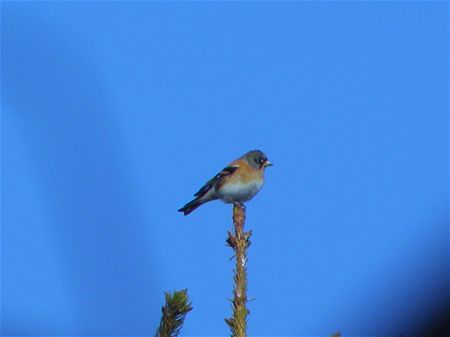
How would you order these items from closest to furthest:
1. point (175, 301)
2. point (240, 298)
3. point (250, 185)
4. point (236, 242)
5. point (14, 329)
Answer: point (14, 329)
point (175, 301)
point (240, 298)
point (236, 242)
point (250, 185)

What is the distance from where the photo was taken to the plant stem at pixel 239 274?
1614 mm

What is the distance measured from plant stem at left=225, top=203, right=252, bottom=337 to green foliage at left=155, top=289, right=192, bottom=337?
30cm

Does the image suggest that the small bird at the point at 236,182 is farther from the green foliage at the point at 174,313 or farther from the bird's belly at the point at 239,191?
the green foliage at the point at 174,313

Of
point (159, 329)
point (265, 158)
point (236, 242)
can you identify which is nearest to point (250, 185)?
point (265, 158)

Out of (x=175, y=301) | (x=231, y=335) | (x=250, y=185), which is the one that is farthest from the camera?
(x=250, y=185)

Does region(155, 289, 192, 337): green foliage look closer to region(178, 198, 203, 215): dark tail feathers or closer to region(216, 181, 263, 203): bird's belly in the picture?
region(216, 181, 263, 203): bird's belly

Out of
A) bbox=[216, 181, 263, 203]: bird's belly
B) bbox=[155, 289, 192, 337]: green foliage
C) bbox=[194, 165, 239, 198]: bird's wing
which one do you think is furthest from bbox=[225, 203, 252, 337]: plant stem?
bbox=[194, 165, 239, 198]: bird's wing

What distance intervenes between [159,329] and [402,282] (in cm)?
63

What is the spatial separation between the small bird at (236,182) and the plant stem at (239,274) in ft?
12.7

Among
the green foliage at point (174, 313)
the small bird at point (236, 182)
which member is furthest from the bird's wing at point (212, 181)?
the green foliage at point (174, 313)

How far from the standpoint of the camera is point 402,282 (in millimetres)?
1096

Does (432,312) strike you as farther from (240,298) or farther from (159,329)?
(240,298)

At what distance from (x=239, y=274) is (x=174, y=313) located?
67 cm

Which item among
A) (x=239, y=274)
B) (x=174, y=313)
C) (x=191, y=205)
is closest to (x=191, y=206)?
(x=191, y=205)
